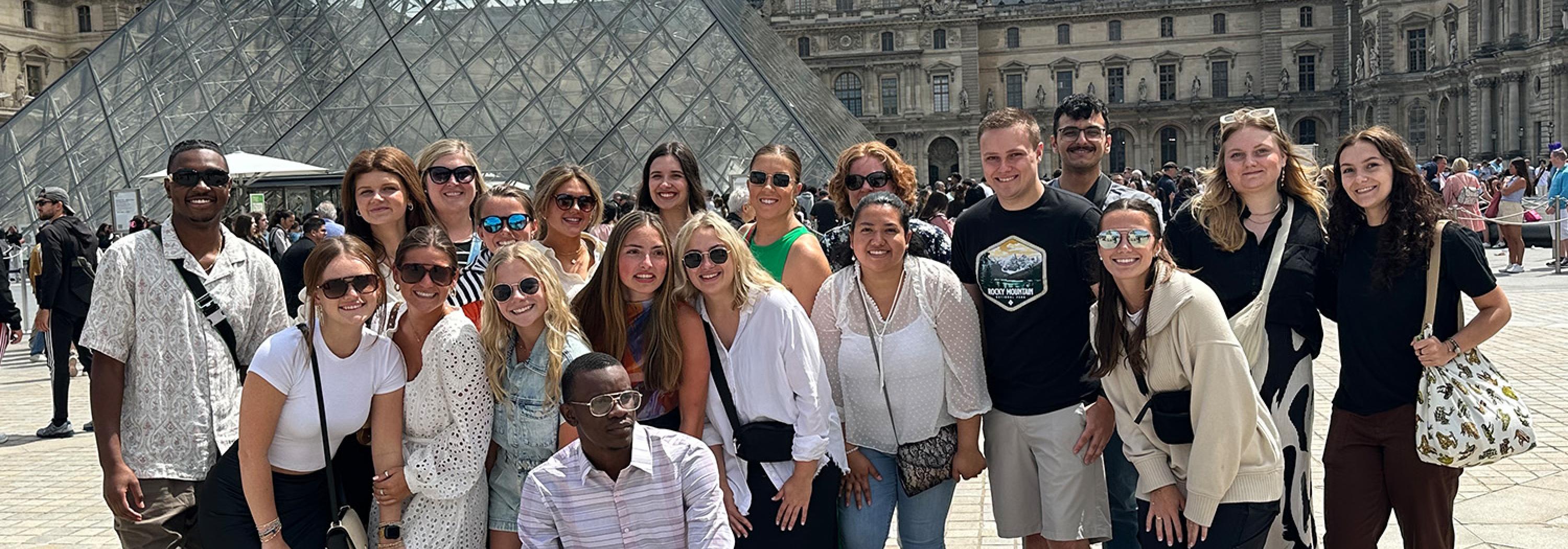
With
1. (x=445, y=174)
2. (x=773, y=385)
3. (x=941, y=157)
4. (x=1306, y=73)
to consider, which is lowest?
(x=773, y=385)

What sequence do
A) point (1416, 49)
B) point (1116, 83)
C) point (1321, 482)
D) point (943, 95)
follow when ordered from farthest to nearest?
point (1116, 83)
point (943, 95)
point (1416, 49)
point (1321, 482)

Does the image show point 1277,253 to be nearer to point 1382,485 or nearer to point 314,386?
point 1382,485

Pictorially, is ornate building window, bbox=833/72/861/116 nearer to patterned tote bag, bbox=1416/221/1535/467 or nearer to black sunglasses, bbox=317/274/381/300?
patterned tote bag, bbox=1416/221/1535/467

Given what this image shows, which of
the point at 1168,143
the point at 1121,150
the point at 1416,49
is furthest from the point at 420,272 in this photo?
the point at 1168,143

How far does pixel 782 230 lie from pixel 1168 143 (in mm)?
61422

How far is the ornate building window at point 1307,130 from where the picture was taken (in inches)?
2367

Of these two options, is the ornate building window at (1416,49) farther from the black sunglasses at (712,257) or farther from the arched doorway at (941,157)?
the black sunglasses at (712,257)

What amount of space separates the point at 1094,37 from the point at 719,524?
203 feet

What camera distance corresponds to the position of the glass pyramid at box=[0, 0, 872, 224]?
1794 cm

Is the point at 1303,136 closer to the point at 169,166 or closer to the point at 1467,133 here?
the point at 1467,133

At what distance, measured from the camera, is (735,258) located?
11.2 feet

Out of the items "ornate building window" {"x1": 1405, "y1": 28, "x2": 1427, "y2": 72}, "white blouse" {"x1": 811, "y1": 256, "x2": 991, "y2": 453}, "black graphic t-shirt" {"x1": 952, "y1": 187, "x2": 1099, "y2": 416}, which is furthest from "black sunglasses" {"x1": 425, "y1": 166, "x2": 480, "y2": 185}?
"ornate building window" {"x1": 1405, "y1": 28, "x2": 1427, "y2": 72}

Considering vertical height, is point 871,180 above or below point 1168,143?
below

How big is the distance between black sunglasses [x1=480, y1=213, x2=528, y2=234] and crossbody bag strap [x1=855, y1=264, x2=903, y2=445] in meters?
1.29
